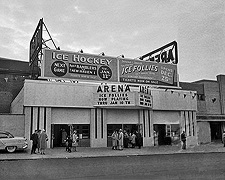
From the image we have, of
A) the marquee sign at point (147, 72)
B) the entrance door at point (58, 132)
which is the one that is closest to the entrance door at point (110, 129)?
the entrance door at point (58, 132)

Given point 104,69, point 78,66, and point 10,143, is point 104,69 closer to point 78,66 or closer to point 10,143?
point 78,66

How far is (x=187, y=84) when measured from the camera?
143 feet

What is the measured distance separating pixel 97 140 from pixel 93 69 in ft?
21.3

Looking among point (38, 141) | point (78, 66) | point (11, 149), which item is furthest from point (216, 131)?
point (11, 149)

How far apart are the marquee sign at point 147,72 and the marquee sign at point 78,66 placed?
107cm

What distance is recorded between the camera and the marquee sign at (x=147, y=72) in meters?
28.1

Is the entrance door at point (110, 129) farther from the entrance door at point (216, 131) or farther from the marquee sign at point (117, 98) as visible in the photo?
the entrance door at point (216, 131)

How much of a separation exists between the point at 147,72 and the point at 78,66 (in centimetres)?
757

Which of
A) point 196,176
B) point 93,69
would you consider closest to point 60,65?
point 93,69

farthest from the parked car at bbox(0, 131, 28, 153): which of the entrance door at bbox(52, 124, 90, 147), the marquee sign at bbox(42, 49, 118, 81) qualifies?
the marquee sign at bbox(42, 49, 118, 81)

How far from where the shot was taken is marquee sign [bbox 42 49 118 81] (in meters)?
24.8

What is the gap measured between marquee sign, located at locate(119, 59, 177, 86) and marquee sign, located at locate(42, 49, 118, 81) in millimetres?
1067

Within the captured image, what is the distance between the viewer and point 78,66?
84.6 feet

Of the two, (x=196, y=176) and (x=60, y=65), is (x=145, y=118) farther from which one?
(x=196, y=176)
